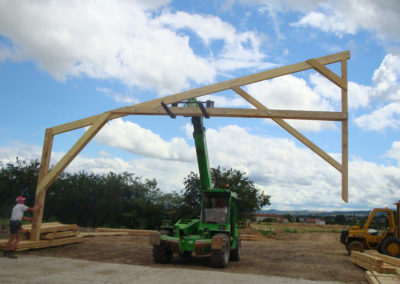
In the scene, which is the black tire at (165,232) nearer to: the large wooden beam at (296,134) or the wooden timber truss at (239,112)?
the wooden timber truss at (239,112)

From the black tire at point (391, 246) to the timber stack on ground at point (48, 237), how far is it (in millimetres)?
11806

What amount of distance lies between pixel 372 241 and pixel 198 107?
9684mm

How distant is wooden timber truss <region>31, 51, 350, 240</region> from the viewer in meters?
9.32

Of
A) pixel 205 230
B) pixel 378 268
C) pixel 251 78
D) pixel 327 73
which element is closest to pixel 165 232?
pixel 205 230

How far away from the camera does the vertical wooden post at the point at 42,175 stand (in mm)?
11578

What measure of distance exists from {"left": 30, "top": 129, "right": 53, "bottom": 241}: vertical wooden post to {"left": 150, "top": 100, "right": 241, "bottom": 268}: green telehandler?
391 cm

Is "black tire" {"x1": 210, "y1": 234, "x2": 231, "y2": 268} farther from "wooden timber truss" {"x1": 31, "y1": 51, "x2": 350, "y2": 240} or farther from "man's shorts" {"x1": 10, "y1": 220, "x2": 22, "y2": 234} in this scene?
"man's shorts" {"x1": 10, "y1": 220, "x2": 22, "y2": 234}

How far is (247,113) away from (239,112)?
22cm

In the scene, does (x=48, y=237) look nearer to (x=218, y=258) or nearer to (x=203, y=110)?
(x=218, y=258)

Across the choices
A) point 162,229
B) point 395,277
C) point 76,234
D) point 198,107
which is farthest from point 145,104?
point 395,277

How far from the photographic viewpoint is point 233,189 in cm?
2512

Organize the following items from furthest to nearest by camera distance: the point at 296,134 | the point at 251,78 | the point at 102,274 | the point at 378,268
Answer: the point at 251,78, the point at 378,268, the point at 296,134, the point at 102,274

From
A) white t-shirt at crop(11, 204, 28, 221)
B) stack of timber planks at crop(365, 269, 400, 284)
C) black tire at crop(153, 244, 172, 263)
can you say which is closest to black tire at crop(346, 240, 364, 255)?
stack of timber planks at crop(365, 269, 400, 284)

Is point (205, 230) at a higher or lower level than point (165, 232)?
higher
